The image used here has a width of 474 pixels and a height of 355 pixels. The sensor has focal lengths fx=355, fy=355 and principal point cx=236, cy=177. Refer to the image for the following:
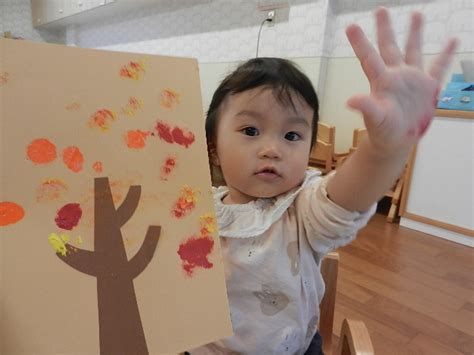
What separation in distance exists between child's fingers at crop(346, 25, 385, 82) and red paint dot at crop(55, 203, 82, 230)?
0.99ft

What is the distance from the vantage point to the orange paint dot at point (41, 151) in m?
0.33

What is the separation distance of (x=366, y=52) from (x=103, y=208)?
29 cm

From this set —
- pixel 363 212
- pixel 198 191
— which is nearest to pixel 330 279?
pixel 363 212

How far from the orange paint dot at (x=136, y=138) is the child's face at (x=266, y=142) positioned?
183 millimetres

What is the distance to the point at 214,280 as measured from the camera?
1.23 feet

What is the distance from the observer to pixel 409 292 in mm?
1476

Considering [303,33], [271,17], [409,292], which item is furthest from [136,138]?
[271,17]

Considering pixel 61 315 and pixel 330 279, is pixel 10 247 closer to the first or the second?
pixel 61 315

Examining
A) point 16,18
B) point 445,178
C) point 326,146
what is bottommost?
point 445,178

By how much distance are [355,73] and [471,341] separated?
1.87 meters

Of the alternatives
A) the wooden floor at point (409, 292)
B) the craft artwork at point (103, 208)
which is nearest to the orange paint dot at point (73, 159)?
the craft artwork at point (103, 208)

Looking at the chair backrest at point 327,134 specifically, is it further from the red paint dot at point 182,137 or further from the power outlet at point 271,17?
the red paint dot at point 182,137

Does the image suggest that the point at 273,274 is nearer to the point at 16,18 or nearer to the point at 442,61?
the point at 442,61

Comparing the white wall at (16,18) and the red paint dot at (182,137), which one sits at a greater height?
the white wall at (16,18)
